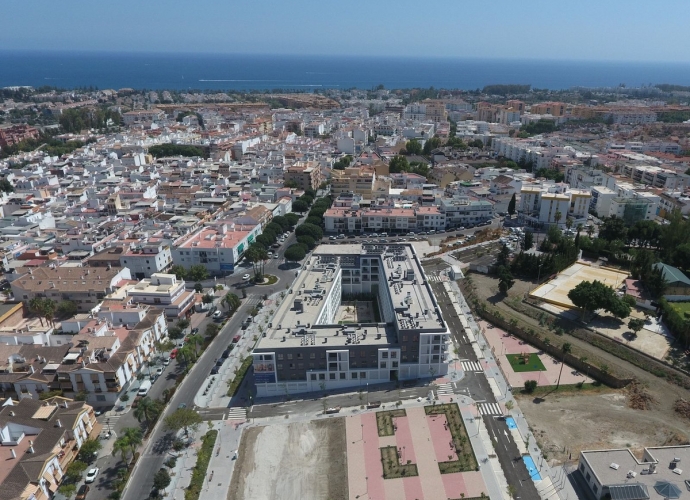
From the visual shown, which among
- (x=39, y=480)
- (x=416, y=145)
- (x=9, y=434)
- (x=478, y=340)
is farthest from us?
(x=416, y=145)

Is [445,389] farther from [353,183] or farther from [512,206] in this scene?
[353,183]

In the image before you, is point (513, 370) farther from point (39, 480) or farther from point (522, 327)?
point (39, 480)

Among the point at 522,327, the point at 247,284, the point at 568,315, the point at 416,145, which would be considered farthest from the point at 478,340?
the point at 416,145

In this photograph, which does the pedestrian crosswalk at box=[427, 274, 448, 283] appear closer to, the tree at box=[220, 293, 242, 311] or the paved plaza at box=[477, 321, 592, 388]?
the paved plaza at box=[477, 321, 592, 388]

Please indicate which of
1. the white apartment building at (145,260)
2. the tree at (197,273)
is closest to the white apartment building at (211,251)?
the white apartment building at (145,260)

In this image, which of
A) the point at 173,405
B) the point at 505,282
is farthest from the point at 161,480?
the point at 505,282

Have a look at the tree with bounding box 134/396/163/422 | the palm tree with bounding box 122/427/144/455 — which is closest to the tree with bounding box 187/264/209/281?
the tree with bounding box 134/396/163/422

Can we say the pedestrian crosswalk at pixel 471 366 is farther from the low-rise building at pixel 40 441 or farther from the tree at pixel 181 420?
the low-rise building at pixel 40 441
